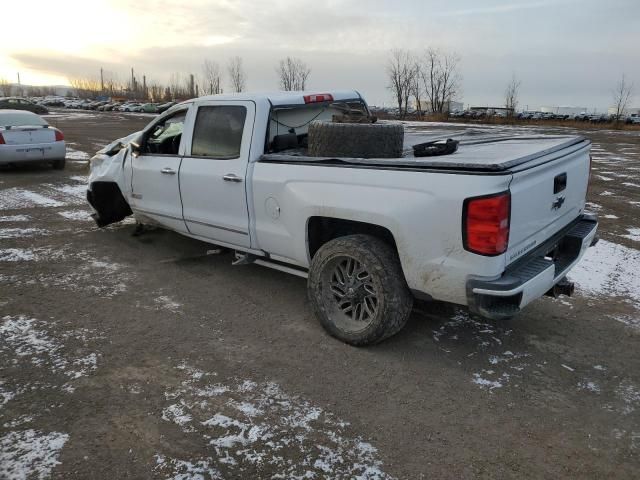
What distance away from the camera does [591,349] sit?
3852mm

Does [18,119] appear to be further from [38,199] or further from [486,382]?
[486,382]

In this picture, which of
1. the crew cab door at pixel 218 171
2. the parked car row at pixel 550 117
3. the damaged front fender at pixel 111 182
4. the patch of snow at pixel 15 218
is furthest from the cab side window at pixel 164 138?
the parked car row at pixel 550 117

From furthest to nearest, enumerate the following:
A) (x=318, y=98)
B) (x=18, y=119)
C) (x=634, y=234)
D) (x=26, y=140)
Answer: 1. (x=18, y=119)
2. (x=26, y=140)
3. (x=634, y=234)
4. (x=318, y=98)

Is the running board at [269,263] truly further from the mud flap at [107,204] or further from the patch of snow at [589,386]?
the mud flap at [107,204]

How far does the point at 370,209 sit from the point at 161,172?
9.22 ft

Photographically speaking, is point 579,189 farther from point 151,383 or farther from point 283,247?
point 151,383

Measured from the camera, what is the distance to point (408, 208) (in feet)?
11.0

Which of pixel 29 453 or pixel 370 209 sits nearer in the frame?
pixel 29 453

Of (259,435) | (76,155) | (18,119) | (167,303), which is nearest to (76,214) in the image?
(167,303)

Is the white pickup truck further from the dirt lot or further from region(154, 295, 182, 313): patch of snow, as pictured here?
region(154, 295, 182, 313): patch of snow

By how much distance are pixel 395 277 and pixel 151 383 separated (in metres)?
1.77

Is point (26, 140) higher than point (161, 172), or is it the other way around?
point (26, 140)

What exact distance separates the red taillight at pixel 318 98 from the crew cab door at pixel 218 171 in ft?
2.22

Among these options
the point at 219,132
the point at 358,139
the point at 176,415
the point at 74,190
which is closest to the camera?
the point at 176,415
